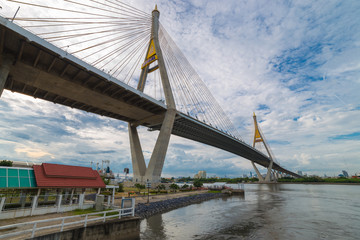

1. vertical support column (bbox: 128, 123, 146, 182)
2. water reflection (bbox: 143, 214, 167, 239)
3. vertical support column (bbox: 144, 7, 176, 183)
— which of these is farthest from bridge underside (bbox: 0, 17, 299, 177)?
water reflection (bbox: 143, 214, 167, 239)

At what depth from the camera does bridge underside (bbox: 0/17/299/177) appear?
63.9 feet

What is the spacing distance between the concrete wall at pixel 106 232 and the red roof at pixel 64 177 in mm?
4569

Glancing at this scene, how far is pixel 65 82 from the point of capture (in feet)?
86.4

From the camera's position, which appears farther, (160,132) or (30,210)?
(160,132)

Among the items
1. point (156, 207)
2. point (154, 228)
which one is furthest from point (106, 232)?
point (156, 207)

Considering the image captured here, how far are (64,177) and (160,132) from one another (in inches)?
895

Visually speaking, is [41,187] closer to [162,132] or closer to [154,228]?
[154,228]

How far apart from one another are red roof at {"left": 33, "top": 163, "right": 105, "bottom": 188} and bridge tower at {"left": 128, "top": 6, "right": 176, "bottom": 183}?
19416mm

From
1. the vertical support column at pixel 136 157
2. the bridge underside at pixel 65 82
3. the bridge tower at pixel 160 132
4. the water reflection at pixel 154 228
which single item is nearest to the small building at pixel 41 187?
the water reflection at pixel 154 228

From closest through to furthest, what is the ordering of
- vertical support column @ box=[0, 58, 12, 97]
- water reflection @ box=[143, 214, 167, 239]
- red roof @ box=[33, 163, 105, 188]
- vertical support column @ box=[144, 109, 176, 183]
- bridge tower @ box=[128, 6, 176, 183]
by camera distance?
red roof @ box=[33, 163, 105, 188] → water reflection @ box=[143, 214, 167, 239] → vertical support column @ box=[0, 58, 12, 97] → vertical support column @ box=[144, 109, 176, 183] → bridge tower @ box=[128, 6, 176, 183]

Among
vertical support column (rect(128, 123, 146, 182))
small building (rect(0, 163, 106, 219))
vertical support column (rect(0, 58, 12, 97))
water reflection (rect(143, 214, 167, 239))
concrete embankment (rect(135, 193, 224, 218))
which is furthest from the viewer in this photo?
vertical support column (rect(128, 123, 146, 182))

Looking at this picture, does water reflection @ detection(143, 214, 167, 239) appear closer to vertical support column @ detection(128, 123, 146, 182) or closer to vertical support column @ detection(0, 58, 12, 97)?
vertical support column @ detection(0, 58, 12, 97)

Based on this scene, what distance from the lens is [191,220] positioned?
18.2m

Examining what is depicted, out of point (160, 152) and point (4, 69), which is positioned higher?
point (4, 69)
